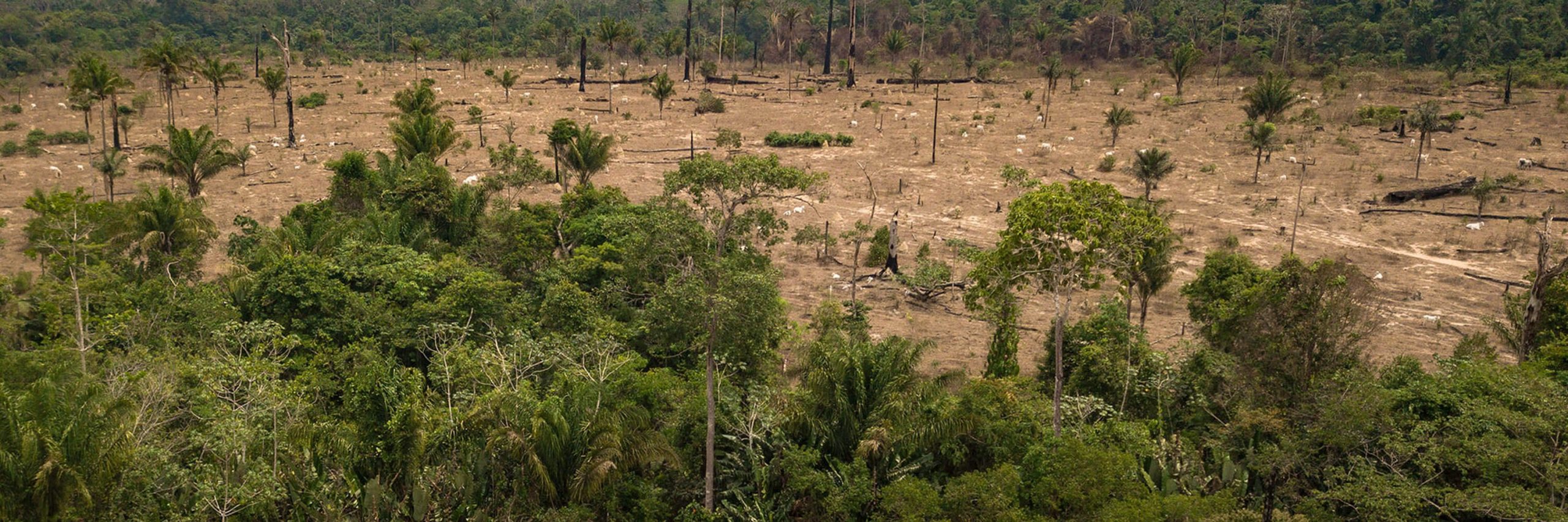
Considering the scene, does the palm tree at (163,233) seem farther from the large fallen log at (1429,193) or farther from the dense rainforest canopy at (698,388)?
the large fallen log at (1429,193)

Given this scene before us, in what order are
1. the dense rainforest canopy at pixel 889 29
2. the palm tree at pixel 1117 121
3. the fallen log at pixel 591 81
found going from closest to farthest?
the palm tree at pixel 1117 121 < the fallen log at pixel 591 81 < the dense rainforest canopy at pixel 889 29

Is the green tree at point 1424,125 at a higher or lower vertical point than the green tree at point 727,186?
higher

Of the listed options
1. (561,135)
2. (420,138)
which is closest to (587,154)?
(561,135)

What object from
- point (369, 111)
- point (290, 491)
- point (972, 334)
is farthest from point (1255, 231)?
point (369, 111)

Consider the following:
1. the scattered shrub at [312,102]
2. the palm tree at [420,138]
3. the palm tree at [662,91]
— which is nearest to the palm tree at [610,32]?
the palm tree at [662,91]

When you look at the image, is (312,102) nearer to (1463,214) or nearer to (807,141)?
(807,141)
